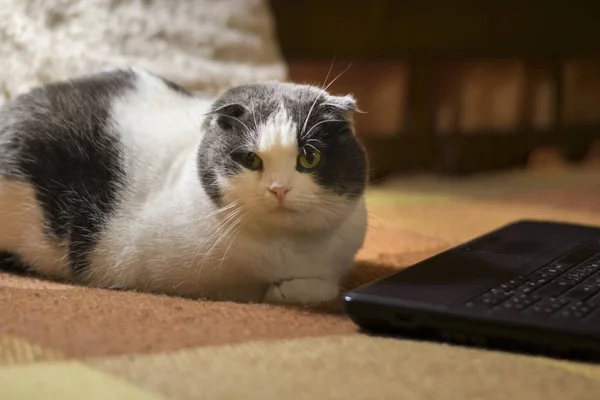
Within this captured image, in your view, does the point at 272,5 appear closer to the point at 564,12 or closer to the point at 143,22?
the point at 143,22

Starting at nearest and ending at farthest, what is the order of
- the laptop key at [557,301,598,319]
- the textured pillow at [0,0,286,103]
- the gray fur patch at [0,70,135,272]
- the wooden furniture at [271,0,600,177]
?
the laptop key at [557,301,598,319] → the gray fur patch at [0,70,135,272] → the textured pillow at [0,0,286,103] → the wooden furniture at [271,0,600,177]

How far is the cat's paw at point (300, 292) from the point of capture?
100 centimetres

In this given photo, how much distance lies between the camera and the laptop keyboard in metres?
0.80

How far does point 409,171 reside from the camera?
2438mm

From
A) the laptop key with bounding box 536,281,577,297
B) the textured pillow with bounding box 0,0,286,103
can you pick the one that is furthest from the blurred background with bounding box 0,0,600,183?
the laptop key with bounding box 536,281,577,297

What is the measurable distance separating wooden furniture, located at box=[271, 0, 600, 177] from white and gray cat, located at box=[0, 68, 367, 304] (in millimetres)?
1120

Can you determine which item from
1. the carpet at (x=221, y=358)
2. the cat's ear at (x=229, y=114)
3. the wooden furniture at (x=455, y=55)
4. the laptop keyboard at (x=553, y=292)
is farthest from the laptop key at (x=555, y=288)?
the wooden furniture at (x=455, y=55)

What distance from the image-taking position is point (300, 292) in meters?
1.00

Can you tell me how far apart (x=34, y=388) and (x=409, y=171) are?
187cm

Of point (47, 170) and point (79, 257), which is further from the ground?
A: point (47, 170)

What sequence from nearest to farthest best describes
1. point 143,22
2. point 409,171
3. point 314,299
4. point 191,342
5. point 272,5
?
point 191,342, point 314,299, point 143,22, point 272,5, point 409,171

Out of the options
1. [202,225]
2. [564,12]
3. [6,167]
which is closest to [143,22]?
[6,167]

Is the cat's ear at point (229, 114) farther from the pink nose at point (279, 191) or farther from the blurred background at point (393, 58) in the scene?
the blurred background at point (393, 58)

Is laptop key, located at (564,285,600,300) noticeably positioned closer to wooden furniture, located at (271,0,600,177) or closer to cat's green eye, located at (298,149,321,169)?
cat's green eye, located at (298,149,321,169)
